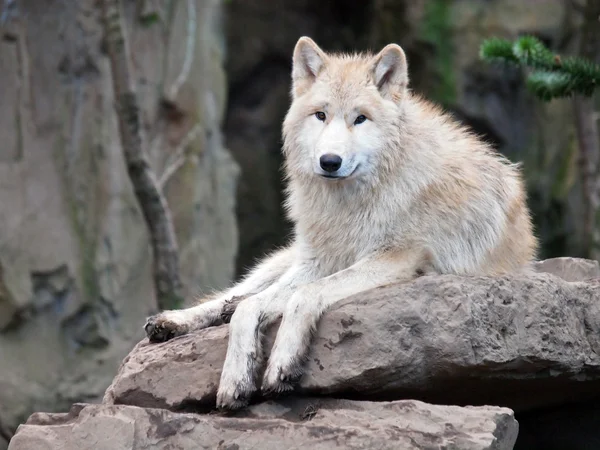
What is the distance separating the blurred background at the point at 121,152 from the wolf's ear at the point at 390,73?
397cm

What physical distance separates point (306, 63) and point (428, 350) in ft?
6.94

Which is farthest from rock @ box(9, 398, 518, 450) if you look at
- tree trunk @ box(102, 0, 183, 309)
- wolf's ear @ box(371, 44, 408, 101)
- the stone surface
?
the stone surface

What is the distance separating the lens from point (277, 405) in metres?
5.16

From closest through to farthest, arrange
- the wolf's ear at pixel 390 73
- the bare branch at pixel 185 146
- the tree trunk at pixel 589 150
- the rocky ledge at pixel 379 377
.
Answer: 1. the rocky ledge at pixel 379 377
2. the wolf's ear at pixel 390 73
3. the tree trunk at pixel 589 150
4. the bare branch at pixel 185 146

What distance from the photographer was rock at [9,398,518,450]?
186 inches

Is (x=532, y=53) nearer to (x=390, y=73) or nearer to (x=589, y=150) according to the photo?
(x=390, y=73)

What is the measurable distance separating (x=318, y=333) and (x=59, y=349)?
5474 mm

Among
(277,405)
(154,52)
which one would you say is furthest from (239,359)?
(154,52)

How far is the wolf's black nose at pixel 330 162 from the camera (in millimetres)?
5562

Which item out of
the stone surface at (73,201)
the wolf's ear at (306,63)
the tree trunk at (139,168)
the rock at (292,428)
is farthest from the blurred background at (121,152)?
the rock at (292,428)

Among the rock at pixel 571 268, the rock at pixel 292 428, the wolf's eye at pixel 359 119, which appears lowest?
the rock at pixel 292 428

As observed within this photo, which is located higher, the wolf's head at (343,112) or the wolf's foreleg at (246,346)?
the wolf's head at (343,112)

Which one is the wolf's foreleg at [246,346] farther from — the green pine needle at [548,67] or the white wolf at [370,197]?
the green pine needle at [548,67]

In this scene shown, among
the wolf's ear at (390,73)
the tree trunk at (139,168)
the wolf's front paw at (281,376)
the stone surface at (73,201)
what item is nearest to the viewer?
the wolf's front paw at (281,376)
